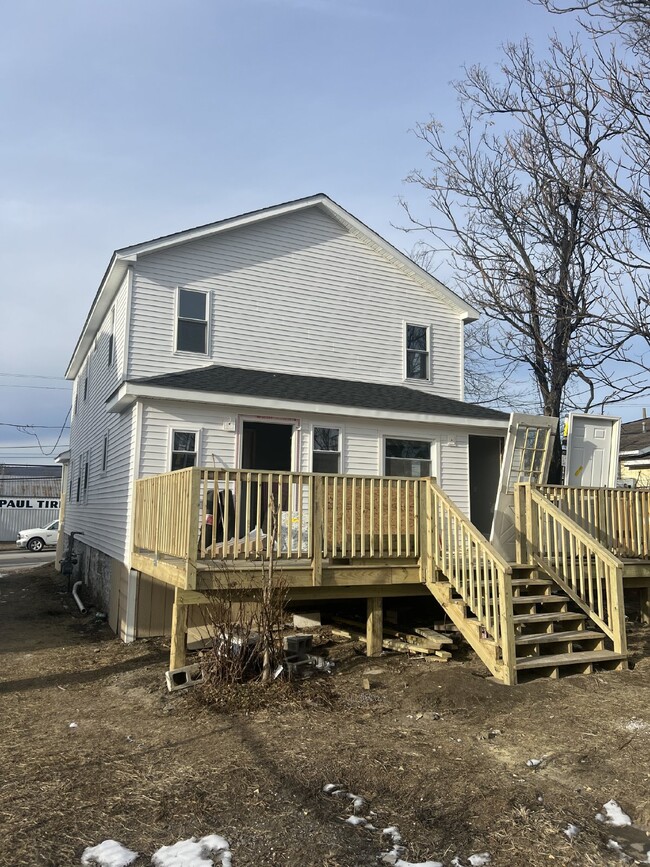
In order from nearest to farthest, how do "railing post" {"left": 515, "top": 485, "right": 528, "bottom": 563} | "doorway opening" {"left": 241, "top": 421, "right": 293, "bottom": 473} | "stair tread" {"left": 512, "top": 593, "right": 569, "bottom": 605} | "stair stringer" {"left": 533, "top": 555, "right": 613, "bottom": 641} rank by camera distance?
"stair stringer" {"left": 533, "top": 555, "right": 613, "bottom": 641} → "stair tread" {"left": 512, "top": 593, "right": 569, "bottom": 605} → "railing post" {"left": 515, "top": 485, "right": 528, "bottom": 563} → "doorway opening" {"left": 241, "top": 421, "right": 293, "bottom": 473}

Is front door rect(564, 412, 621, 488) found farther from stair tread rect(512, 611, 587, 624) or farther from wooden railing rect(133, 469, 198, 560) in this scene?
wooden railing rect(133, 469, 198, 560)

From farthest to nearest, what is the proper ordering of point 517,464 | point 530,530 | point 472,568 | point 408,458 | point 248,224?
1. point 248,224
2. point 408,458
3. point 517,464
4. point 530,530
5. point 472,568

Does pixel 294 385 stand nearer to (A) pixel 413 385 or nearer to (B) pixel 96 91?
(A) pixel 413 385

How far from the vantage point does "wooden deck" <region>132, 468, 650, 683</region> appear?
696 centimetres

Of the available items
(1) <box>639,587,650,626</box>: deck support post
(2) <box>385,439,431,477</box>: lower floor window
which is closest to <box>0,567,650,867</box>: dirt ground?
(1) <box>639,587,650,626</box>: deck support post

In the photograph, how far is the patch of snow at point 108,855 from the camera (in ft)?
11.3

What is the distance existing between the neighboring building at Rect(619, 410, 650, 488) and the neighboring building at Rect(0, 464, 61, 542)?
27.9 m

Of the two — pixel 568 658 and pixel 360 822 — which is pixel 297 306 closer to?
pixel 568 658

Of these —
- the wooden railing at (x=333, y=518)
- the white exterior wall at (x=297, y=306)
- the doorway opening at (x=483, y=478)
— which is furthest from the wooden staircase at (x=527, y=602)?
the doorway opening at (x=483, y=478)

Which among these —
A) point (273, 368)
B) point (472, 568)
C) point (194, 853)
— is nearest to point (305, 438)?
point (273, 368)

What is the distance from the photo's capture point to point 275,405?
1053cm

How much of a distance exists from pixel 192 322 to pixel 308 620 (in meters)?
5.51

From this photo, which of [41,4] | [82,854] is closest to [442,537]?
[82,854]

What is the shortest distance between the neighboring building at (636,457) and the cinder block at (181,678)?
17.5 m
